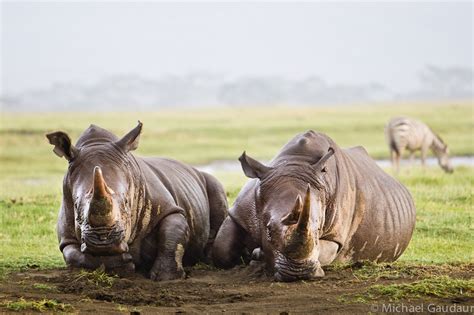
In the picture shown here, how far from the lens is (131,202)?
805 centimetres

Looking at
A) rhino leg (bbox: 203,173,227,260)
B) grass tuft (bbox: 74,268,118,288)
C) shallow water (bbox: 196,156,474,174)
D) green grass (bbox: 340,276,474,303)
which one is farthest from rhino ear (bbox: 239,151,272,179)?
shallow water (bbox: 196,156,474,174)

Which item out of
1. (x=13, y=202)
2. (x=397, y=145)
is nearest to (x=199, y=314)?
(x=13, y=202)

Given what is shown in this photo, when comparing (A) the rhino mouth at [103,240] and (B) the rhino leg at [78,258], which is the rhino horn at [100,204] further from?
(B) the rhino leg at [78,258]

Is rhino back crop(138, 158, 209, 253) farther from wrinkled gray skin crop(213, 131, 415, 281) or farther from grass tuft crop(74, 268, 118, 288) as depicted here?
grass tuft crop(74, 268, 118, 288)

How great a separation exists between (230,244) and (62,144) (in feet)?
5.86

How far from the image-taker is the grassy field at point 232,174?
35.8 feet

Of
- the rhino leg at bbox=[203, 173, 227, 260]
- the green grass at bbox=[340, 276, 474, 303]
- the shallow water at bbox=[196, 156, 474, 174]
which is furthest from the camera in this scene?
the shallow water at bbox=[196, 156, 474, 174]

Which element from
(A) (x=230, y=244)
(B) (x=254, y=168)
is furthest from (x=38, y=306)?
(A) (x=230, y=244)

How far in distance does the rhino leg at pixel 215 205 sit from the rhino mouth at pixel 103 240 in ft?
8.50

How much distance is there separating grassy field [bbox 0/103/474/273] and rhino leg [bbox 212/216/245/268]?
173cm

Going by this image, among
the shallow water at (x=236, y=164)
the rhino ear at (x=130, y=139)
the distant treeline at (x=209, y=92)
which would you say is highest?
the rhino ear at (x=130, y=139)

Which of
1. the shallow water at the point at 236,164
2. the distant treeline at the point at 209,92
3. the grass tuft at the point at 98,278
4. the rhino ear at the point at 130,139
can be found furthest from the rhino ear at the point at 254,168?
the distant treeline at the point at 209,92

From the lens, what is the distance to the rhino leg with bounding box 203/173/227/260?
10.2 m

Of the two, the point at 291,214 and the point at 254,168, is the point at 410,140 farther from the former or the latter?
the point at 291,214
